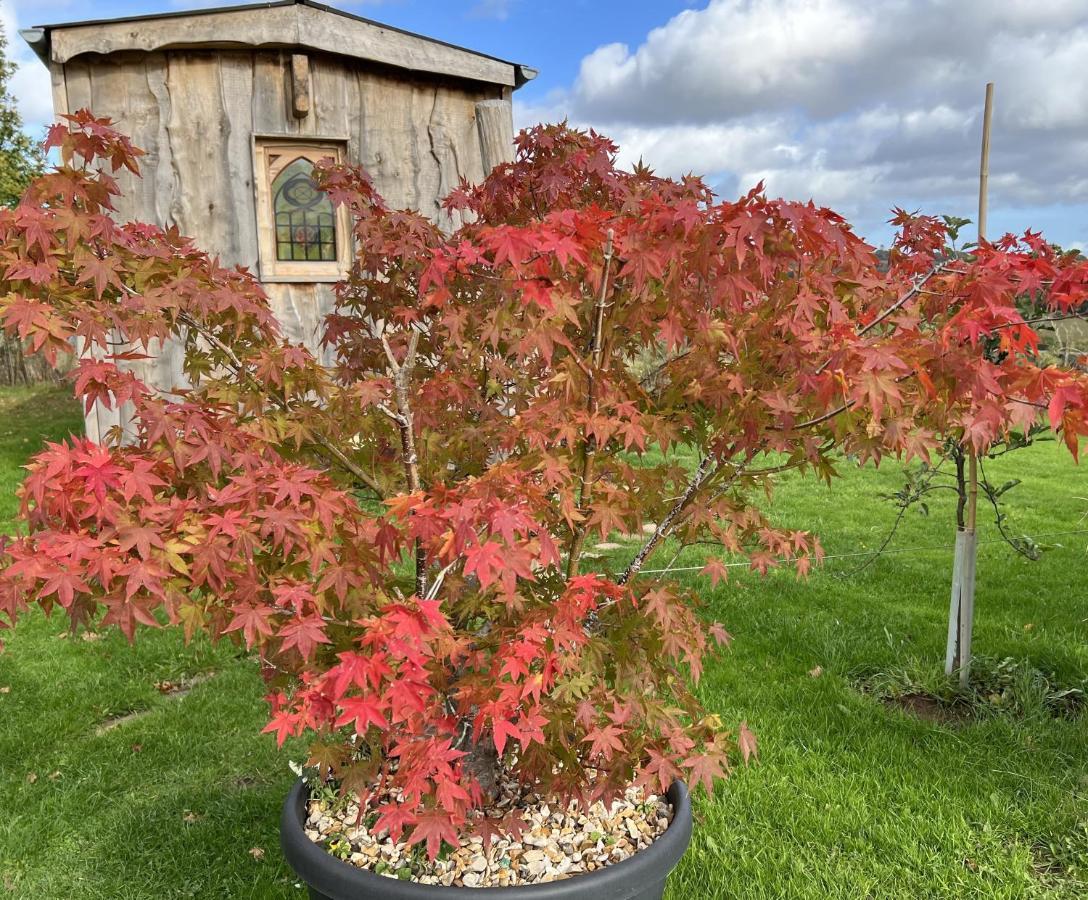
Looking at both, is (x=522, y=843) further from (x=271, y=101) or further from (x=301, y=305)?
(x=271, y=101)

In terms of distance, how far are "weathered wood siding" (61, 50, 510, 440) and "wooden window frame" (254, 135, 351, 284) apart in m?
0.05

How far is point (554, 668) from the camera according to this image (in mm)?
2037

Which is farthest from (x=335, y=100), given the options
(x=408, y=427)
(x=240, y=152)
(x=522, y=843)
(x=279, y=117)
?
(x=522, y=843)

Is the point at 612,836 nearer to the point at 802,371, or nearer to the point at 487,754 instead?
the point at 487,754

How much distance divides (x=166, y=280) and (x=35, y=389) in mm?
15449

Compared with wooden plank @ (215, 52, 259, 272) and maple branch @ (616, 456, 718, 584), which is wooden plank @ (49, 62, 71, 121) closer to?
wooden plank @ (215, 52, 259, 272)

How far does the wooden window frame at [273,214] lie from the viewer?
20.3 feet

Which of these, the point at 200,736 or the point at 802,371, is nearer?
the point at 802,371

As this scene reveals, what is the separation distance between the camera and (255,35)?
5.89m

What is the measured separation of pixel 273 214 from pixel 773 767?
16.1 feet

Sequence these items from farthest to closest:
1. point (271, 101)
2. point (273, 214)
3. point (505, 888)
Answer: point (273, 214) < point (271, 101) < point (505, 888)

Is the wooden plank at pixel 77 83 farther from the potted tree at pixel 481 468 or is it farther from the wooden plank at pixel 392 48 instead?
the potted tree at pixel 481 468

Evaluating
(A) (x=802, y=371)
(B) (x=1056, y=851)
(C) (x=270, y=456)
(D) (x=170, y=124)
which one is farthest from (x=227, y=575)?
(D) (x=170, y=124)

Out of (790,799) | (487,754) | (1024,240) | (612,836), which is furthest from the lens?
(790,799)
